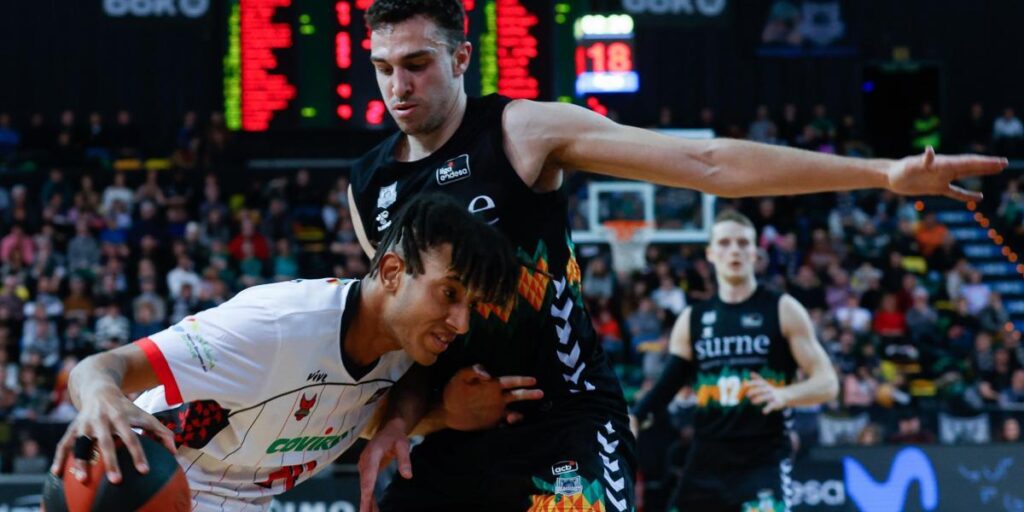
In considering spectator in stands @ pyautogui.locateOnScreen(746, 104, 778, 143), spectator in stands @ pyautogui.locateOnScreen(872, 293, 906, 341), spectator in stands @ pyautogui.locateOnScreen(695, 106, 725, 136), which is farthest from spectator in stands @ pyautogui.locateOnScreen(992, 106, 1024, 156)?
spectator in stands @ pyautogui.locateOnScreen(872, 293, 906, 341)

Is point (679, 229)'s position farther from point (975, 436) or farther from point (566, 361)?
point (566, 361)

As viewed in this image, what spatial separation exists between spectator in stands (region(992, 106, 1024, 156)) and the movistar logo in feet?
36.0

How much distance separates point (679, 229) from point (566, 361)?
40.5ft

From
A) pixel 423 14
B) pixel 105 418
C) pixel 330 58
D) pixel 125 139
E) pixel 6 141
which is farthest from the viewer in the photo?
pixel 125 139

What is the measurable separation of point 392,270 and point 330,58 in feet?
32.7

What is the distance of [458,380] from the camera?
4078mm

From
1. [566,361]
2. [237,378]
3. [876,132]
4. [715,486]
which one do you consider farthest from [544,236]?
[876,132]

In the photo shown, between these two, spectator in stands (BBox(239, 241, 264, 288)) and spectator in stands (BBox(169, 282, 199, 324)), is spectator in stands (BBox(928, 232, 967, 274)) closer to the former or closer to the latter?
spectator in stands (BBox(239, 241, 264, 288))

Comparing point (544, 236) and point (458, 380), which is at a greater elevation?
point (544, 236)

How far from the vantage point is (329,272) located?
50.6ft

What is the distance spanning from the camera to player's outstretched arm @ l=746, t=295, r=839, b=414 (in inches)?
286

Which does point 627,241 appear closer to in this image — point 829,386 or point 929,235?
point 929,235

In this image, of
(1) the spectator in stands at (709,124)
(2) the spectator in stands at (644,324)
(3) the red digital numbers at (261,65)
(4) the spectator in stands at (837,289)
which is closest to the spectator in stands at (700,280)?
(2) the spectator in stands at (644,324)

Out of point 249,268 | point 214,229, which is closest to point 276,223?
point 214,229
